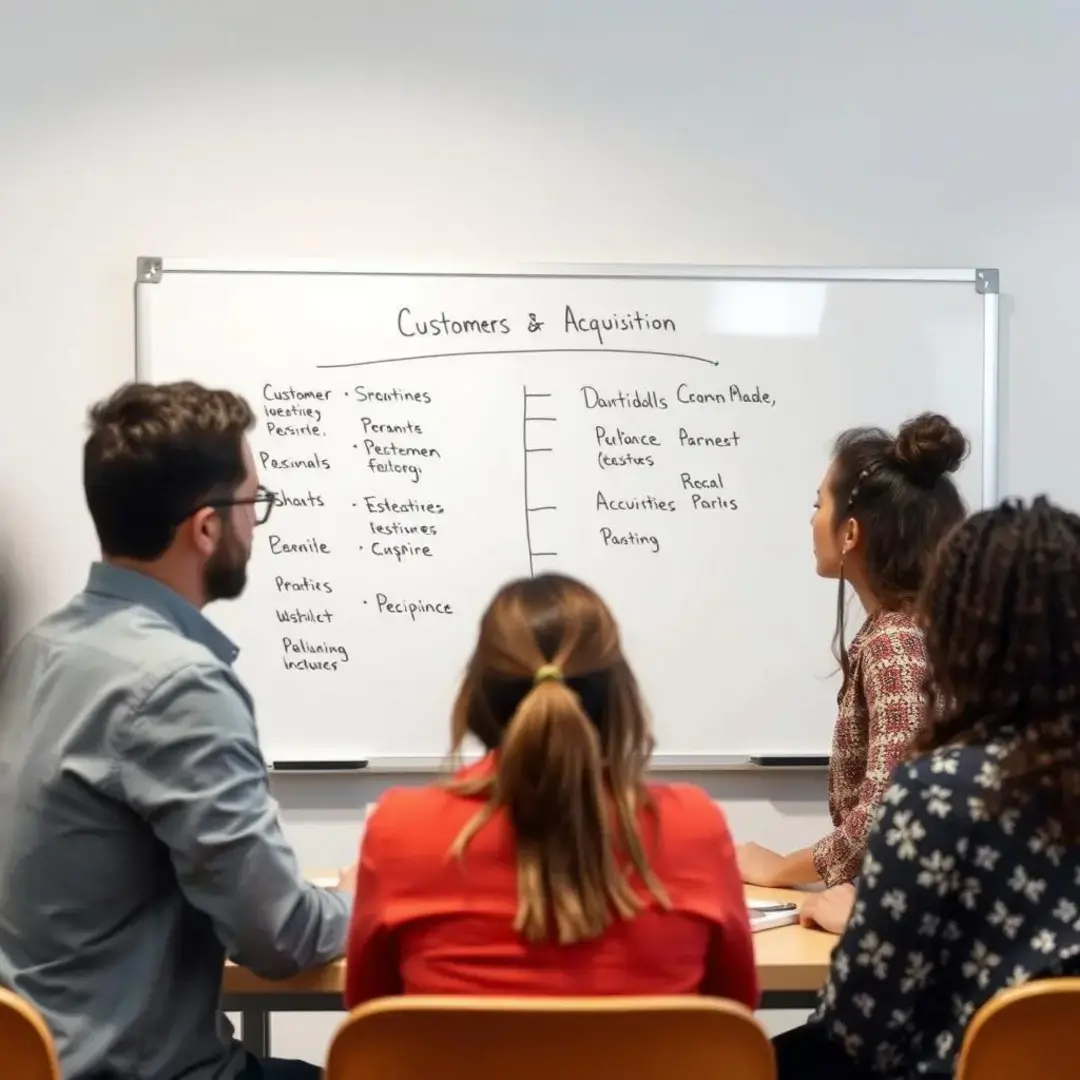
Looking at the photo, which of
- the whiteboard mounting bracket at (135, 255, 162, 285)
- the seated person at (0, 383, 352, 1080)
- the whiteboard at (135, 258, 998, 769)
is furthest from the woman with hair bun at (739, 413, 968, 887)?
the whiteboard mounting bracket at (135, 255, 162, 285)

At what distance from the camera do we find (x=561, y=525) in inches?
112

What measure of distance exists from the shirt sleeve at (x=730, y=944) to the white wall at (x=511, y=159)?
1.51 metres

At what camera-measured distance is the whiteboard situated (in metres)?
2.80

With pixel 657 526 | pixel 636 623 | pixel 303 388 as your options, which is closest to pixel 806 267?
pixel 657 526

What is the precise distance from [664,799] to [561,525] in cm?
153

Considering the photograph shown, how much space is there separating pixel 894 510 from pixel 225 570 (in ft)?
3.74

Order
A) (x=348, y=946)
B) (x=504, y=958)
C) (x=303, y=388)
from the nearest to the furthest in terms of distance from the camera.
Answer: (x=504, y=958)
(x=348, y=946)
(x=303, y=388)

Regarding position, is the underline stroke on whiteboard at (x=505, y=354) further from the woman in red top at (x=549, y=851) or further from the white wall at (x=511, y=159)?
the woman in red top at (x=549, y=851)

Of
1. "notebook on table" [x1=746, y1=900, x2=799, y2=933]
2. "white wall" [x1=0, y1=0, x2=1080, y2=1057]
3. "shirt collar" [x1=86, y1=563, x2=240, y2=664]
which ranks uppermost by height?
"white wall" [x1=0, y1=0, x2=1080, y2=1057]

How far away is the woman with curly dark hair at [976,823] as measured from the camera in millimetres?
1288

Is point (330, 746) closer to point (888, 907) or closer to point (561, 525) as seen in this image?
point (561, 525)

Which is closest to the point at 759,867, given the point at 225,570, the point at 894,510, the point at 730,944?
the point at 894,510

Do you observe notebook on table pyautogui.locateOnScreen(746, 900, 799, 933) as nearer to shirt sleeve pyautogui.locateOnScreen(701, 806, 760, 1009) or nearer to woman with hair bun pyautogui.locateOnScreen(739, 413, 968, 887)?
woman with hair bun pyautogui.locateOnScreen(739, 413, 968, 887)

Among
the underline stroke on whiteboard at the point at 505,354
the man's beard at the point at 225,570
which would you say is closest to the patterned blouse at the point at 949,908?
the man's beard at the point at 225,570
